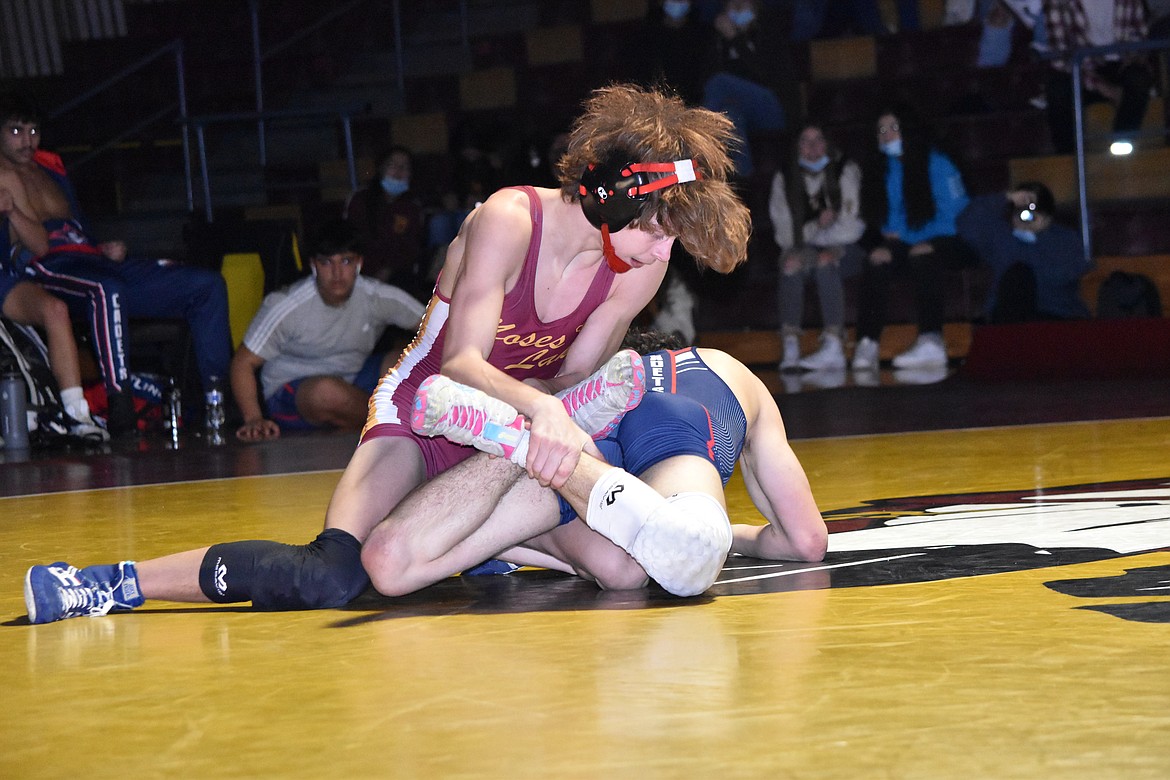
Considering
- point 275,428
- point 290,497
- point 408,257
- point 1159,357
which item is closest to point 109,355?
point 275,428

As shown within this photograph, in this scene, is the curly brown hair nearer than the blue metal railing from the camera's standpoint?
Yes

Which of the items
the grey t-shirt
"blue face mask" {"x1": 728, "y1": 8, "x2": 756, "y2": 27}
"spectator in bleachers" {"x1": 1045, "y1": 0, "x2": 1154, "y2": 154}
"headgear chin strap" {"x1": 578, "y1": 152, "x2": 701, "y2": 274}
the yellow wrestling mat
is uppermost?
Answer: "blue face mask" {"x1": 728, "y1": 8, "x2": 756, "y2": 27}

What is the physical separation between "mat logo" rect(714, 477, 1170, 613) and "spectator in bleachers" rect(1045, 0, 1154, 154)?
5.31 meters

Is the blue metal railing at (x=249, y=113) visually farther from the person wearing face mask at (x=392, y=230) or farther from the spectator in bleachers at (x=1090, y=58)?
the spectator in bleachers at (x=1090, y=58)

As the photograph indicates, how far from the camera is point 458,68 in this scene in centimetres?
1118

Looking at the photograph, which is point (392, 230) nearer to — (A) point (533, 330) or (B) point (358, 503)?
(A) point (533, 330)

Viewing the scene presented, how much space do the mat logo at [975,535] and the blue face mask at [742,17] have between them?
230 inches

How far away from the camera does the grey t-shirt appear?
650 centimetres

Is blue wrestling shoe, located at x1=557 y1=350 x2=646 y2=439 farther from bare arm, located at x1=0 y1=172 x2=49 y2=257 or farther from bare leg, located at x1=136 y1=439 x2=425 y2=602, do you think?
bare arm, located at x1=0 y1=172 x2=49 y2=257

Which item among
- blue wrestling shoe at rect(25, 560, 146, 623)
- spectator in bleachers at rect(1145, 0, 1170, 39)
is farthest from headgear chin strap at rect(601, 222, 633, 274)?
spectator in bleachers at rect(1145, 0, 1170, 39)

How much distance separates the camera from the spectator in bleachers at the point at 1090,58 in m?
8.71

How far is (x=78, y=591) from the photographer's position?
279cm

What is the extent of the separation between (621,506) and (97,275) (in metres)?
4.96

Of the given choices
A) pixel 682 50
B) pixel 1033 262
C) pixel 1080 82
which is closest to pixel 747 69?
pixel 682 50
